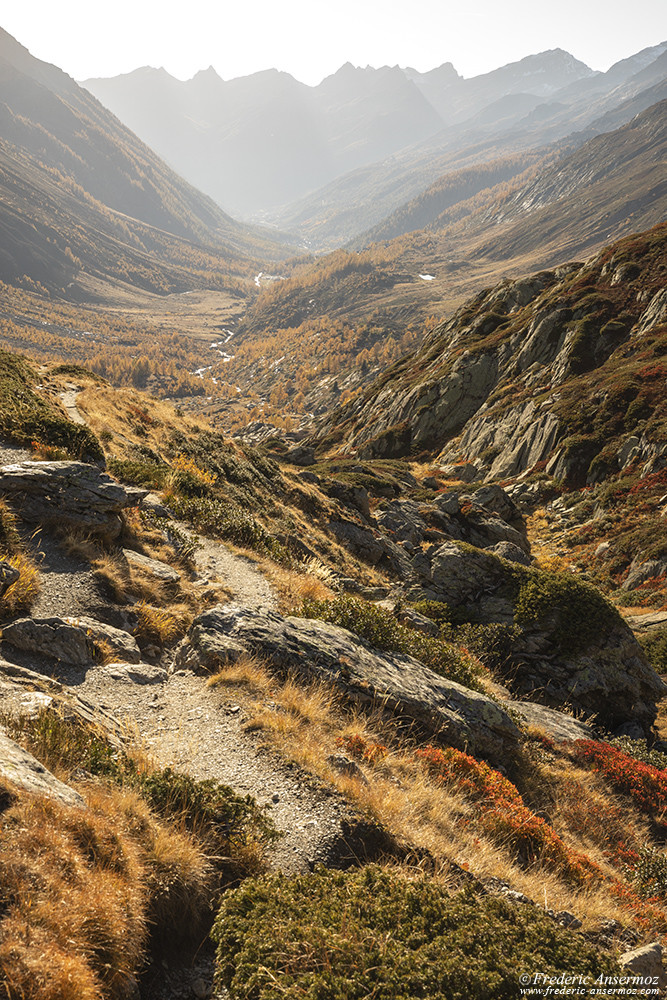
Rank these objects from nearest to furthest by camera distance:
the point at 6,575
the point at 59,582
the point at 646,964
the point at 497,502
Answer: the point at 646,964 < the point at 6,575 < the point at 59,582 < the point at 497,502

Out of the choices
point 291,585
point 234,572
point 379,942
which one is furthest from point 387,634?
point 379,942

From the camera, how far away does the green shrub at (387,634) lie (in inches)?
436

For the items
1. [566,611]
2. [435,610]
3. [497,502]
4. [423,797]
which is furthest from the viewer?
[497,502]

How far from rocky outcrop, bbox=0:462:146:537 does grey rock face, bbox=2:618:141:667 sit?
10.2ft

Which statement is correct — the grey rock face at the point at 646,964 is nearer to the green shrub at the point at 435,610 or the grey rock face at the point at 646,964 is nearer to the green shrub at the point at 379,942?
the green shrub at the point at 379,942

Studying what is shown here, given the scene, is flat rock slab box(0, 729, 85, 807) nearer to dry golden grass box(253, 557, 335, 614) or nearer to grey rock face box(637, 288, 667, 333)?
dry golden grass box(253, 557, 335, 614)

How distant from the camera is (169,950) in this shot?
4.21 m

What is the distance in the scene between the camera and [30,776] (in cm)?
443

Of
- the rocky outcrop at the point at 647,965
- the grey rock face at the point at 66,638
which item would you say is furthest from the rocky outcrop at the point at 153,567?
the rocky outcrop at the point at 647,965

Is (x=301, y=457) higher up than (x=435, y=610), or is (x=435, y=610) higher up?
(x=301, y=457)

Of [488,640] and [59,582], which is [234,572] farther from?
[488,640]

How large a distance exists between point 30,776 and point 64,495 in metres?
7.80

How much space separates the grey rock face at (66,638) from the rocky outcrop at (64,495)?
3101 mm

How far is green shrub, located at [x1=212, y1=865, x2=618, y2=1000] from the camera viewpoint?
11.6 feet
